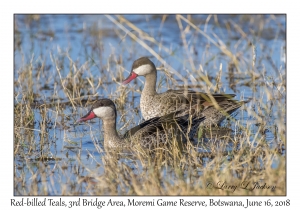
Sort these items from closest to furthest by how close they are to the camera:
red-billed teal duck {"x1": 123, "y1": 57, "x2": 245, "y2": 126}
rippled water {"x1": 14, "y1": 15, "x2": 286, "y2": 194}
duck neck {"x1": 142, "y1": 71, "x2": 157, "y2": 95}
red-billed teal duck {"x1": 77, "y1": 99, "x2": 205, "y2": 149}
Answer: red-billed teal duck {"x1": 77, "y1": 99, "x2": 205, "y2": 149}
rippled water {"x1": 14, "y1": 15, "x2": 286, "y2": 194}
red-billed teal duck {"x1": 123, "y1": 57, "x2": 245, "y2": 126}
duck neck {"x1": 142, "y1": 71, "x2": 157, "y2": 95}

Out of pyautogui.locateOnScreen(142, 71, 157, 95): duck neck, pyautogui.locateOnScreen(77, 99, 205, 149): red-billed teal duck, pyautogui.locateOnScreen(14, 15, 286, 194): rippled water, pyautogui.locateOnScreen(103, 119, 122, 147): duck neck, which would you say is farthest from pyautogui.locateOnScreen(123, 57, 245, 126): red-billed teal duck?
pyautogui.locateOnScreen(103, 119, 122, 147): duck neck

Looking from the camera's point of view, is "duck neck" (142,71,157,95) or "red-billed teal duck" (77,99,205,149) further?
"duck neck" (142,71,157,95)

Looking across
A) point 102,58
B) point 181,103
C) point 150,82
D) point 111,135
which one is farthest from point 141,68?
point 102,58

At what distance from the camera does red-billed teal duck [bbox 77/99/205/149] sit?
320 inches

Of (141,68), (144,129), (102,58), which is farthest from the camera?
(102,58)

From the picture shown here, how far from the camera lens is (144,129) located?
8.22 meters

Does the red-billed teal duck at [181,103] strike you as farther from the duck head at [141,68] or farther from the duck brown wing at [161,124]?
the duck brown wing at [161,124]

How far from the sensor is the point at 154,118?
859cm

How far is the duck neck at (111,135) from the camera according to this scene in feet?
26.8

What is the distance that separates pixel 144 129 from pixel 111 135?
43 cm

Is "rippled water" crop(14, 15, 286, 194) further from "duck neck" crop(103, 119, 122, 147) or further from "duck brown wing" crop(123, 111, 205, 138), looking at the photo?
"duck brown wing" crop(123, 111, 205, 138)

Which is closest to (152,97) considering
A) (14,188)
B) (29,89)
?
(29,89)

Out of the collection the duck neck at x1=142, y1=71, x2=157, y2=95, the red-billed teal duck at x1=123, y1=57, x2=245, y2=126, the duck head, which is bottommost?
the red-billed teal duck at x1=123, y1=57, x2=245, y2=126

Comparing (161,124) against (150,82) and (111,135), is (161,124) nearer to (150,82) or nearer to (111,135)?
(111,135)
